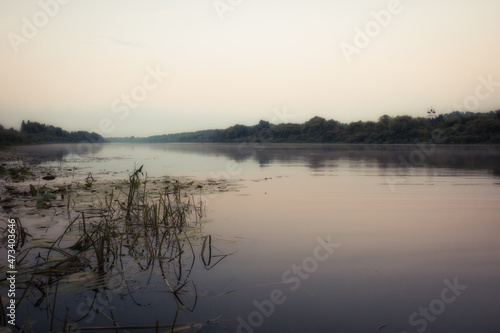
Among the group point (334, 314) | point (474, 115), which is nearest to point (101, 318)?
point (334, 314)

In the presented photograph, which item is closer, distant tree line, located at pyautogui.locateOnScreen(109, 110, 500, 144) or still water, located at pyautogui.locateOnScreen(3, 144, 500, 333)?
still water, located at pyautogui.locateOnScreen(3, 144, 500, 333)

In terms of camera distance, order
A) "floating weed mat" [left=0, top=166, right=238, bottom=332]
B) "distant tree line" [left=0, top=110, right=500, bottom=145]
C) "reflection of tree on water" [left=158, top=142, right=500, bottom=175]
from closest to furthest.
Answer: "floating weed mat" [left=0, top=166, right=238, bottom=332] → "reflection of tree on water" [left=158, top=142, right=500, bottom=175] → "distant tree line" [left=0, top=110, right=500, bottom=145]

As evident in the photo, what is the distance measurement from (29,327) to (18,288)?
793 mm

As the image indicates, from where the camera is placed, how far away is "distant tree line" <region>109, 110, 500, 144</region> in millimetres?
59125

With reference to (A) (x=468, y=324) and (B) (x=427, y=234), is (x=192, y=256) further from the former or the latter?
(B) (x=427, y=234)

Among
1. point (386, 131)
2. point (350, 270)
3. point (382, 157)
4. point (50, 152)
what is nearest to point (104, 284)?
point (350, 270)

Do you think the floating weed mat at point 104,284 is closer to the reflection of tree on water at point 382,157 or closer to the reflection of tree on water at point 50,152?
the reflection of tree on water at point 382,157

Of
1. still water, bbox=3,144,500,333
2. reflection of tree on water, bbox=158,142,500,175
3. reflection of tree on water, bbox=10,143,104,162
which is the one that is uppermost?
reflection of tree on water, bbox=10,143,104,162

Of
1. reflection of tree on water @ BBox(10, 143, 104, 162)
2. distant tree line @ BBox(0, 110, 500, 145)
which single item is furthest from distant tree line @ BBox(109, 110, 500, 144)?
reflection of tree on water @ BBox(10, 143, 104, 162)

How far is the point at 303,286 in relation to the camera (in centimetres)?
315

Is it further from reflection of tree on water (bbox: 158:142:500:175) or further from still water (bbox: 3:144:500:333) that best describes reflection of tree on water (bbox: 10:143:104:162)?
still water (bbox: 3:144:500:333)

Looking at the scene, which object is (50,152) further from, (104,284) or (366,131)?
(366,131)

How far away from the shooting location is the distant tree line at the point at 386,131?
59125 millimetres

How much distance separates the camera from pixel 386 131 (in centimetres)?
7700
